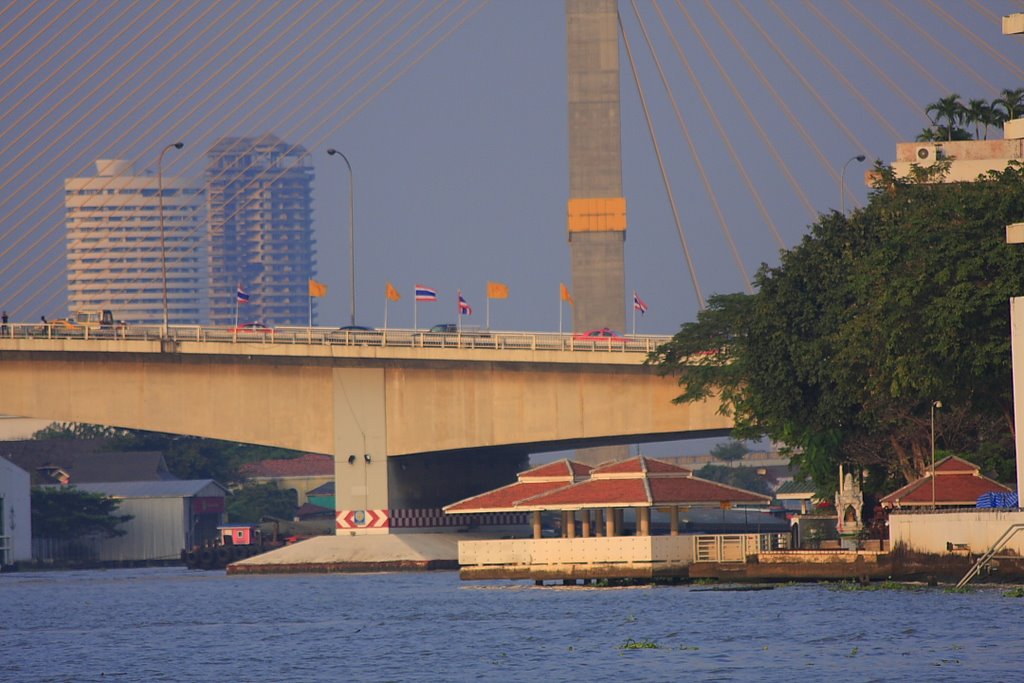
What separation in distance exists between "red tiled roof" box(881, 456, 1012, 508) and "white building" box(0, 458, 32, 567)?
234ft

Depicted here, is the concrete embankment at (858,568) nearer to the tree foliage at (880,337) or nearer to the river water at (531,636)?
the river water at (531,636)

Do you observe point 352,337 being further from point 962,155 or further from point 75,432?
point 75,432

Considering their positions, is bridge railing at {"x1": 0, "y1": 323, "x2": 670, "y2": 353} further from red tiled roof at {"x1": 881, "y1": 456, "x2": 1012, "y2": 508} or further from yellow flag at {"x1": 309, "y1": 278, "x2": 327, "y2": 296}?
red tiled roof at {"x1": 881, "y1": 456, "x2": 1012, "y2": 508}

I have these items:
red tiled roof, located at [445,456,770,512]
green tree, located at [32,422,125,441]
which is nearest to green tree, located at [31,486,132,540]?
green tree, located at [32,422,125,441]

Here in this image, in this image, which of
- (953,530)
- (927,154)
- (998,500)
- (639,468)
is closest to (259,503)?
(927,154)

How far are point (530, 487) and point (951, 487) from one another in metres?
18.9

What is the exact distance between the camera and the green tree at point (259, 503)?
152375 millimetres

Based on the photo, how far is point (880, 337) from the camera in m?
61.9

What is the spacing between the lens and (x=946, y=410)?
219 feet

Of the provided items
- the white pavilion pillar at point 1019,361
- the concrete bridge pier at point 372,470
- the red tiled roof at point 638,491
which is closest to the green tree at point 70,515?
the concrete bridge pier at point 372,470

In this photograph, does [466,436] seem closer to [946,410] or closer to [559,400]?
[559,400]

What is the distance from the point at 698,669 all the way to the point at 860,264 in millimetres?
31303

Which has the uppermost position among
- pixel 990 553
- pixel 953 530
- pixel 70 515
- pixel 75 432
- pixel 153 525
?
pixel 75 432

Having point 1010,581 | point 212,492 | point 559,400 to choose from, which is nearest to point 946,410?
point 1010,581
